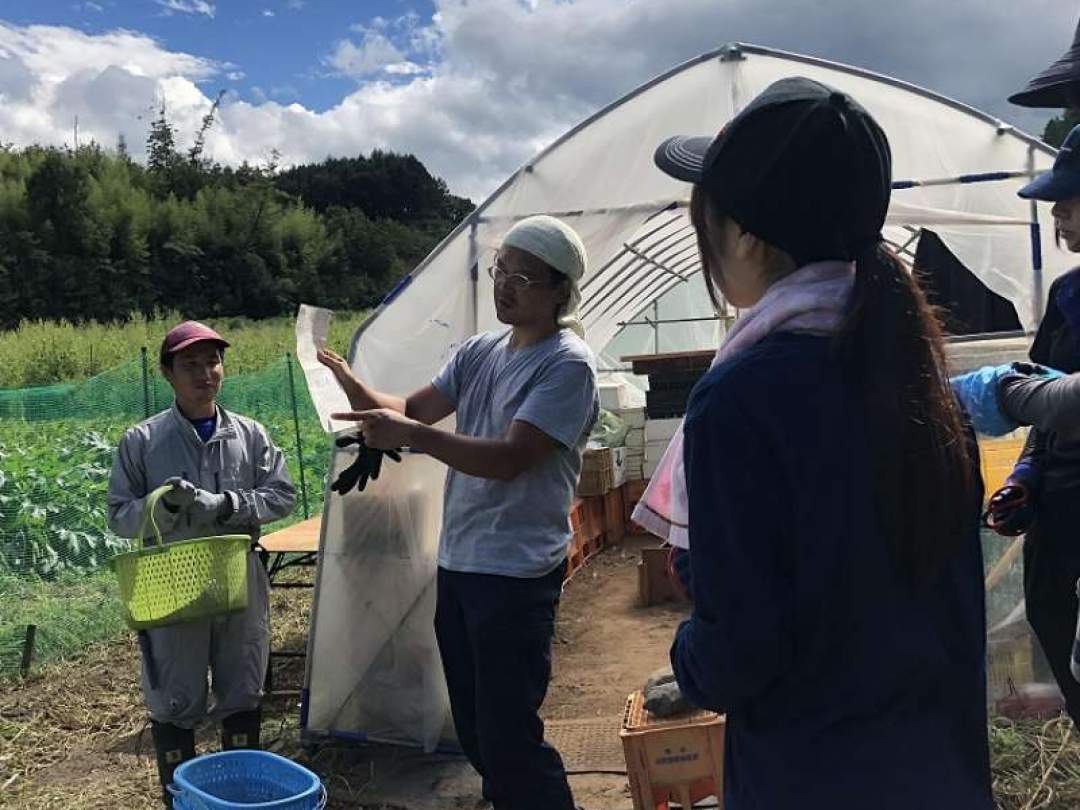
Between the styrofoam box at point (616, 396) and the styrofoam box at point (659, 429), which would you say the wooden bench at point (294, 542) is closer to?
Answer: the styrofoam box at point (659, 429)

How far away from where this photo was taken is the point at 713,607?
3.76 ft

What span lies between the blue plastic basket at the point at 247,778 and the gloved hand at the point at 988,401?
1.90m

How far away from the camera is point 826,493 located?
1.12 meters

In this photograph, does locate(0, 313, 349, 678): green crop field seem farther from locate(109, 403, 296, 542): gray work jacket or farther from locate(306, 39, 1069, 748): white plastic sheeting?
locate(109, 403, 296, 542): gray work jacket

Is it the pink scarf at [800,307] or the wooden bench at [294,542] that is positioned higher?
the pink scarf at [800,307]

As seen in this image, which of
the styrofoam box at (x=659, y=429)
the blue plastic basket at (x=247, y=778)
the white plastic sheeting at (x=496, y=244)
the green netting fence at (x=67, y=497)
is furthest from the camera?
the styrofoam box at (x=659, y=429)

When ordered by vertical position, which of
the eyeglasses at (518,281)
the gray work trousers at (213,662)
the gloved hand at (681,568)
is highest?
the eyeglasses at (518,281)

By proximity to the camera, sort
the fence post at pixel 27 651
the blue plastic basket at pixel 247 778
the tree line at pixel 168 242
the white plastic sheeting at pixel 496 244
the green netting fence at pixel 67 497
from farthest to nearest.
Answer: the tree line at pixel 168 242 → the green netting fence at pixel 67 497 → the fence post at pixel 27 651 → the white plastic sheeting at pixel 496 244 → the blue plastic basket at pixel 247 778

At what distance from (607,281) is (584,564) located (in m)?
2.24

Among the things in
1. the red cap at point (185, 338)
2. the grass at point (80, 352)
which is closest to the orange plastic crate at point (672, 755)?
the red cap at point (185, 338)

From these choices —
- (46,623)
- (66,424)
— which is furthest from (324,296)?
(46,623)

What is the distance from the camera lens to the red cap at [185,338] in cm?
332

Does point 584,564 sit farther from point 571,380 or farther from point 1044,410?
point 1044,410

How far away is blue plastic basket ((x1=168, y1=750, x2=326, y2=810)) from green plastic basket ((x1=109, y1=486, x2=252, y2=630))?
0.49m
